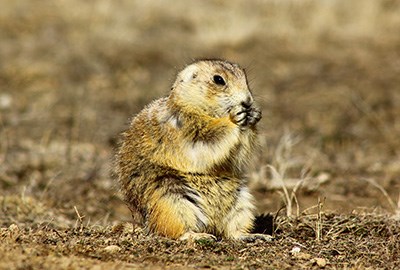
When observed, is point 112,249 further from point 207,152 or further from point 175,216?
point 207,152

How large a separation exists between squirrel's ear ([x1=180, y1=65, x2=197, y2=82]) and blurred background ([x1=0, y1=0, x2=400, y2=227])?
48cm

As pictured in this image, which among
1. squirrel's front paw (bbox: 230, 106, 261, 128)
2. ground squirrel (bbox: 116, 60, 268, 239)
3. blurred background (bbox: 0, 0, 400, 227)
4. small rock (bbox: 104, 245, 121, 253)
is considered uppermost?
squirrel's front paw (bbox: 230, 106, 261, 128)

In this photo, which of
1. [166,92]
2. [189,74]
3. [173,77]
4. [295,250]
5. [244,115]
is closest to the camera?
[295,250]

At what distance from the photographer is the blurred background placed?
8172 millimetres

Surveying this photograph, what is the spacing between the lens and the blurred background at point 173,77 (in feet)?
26.8

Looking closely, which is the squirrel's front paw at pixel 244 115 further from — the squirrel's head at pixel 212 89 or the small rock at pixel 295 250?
the small rock at pixel 295 250

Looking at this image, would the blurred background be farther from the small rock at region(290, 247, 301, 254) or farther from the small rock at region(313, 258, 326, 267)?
the small rock at region(313, 258, 326, 267)

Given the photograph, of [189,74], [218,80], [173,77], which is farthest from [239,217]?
[173,77]

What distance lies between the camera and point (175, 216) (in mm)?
5223

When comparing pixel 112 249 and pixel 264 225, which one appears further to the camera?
pixel 264 225

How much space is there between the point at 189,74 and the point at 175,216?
3.80ft

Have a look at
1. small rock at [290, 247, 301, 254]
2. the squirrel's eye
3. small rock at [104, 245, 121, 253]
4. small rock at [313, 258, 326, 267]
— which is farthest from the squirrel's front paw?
small rock at [104, 245, 121, 253]

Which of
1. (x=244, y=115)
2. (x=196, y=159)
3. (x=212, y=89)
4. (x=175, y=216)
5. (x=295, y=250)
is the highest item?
(x=212, y=89)

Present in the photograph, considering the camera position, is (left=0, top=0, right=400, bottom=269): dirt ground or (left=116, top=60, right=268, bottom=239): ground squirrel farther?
(left=116, top=60, right=268, bottom=239): ground squirrel
